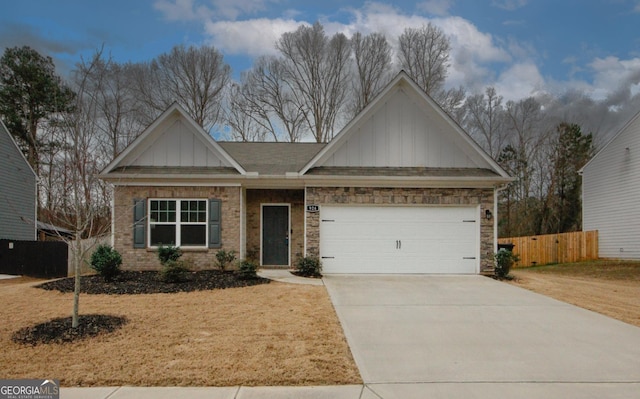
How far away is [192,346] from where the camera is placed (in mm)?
5758

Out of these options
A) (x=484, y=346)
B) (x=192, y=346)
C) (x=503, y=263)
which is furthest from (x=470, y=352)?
(x=503, y=263)

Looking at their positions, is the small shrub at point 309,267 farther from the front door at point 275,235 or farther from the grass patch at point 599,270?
the grass patch at point 599,270

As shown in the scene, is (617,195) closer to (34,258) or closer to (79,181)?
(79,181)

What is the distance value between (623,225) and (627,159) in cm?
307

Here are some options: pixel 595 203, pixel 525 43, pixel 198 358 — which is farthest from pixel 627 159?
pixel 198 358

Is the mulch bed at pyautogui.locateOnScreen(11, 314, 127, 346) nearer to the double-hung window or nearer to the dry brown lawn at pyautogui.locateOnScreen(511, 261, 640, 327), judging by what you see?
the double-hung window

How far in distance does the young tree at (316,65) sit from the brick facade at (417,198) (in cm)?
1770

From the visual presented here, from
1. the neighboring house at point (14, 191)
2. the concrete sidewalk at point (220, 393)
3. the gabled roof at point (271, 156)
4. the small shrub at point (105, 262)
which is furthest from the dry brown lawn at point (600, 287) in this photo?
the neighboring house at point (14, 191)

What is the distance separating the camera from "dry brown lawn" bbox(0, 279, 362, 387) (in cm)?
474

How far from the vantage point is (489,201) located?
42.0 feet

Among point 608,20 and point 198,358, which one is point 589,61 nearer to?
point 608,20

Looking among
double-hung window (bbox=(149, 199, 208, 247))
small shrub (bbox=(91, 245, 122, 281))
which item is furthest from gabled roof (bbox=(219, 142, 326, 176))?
small shrub (bbox=(91, 245, 122, 281))

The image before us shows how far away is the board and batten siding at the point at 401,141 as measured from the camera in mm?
12984
